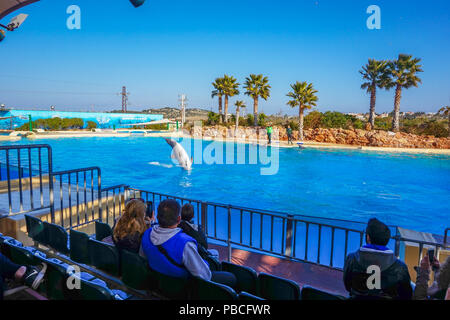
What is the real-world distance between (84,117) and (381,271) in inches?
2817

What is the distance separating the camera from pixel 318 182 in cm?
1484

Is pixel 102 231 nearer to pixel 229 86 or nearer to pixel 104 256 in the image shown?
pixel 104 256

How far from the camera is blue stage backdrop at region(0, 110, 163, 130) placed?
51.8m

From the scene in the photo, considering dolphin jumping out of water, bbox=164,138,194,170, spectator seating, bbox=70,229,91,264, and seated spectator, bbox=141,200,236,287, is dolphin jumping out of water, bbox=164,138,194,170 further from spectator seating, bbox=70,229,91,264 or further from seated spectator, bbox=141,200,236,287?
seated spectator, bbox=141,200,236,287

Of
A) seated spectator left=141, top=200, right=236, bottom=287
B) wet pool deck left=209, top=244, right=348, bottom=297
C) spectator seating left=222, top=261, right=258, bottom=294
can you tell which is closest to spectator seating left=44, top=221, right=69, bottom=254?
seated spectator left=141, top=200, right=236, bottom=287

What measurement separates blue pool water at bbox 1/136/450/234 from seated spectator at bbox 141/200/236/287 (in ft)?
29.2

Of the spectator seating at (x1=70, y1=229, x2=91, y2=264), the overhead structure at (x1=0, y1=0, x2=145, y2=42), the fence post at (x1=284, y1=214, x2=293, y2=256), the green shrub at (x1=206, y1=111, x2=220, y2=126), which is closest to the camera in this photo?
the spectator seating at (x1=70, y1=229, x2=91, y2=264)

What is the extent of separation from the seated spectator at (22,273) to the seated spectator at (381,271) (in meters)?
2.29

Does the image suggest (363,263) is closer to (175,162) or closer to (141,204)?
(141,204)

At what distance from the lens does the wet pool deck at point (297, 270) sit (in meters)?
3.83

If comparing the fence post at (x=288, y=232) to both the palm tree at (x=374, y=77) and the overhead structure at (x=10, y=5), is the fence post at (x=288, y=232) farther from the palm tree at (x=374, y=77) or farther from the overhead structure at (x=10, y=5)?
the palm tree at (x=374, y=77)

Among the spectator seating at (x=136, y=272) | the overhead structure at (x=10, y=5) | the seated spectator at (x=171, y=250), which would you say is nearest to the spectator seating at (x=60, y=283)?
the spectator seating at (x=136, y=272)

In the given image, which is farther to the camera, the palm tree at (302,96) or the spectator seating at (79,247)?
the palm tree at (302,96)
